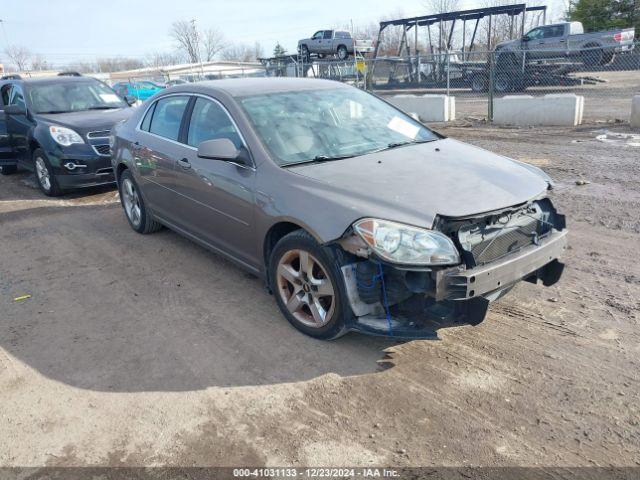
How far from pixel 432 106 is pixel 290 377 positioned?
12996 millimetres

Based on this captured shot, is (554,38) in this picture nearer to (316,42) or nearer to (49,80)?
(316,42)

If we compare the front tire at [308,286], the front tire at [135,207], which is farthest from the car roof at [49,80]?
the front tire at [308,286]

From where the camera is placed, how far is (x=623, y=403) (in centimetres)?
290

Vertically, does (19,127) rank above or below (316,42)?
below

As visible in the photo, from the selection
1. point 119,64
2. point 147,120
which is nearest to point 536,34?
point 147,120

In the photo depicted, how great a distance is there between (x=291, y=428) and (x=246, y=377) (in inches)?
23.4

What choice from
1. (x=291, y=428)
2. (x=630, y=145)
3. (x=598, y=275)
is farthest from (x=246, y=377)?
(x=630, y=145)

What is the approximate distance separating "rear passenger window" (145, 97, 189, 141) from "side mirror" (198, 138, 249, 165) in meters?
1.16

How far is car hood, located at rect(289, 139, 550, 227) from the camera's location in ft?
10.6

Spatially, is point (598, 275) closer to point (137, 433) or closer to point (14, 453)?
point (137, 433)

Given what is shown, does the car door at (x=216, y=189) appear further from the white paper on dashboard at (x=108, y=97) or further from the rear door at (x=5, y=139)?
the rear door at (x=5, y=139)

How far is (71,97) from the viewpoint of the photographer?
9.09 metres

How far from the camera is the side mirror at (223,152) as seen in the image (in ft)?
13.0

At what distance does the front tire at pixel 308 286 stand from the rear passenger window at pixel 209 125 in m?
1.04
